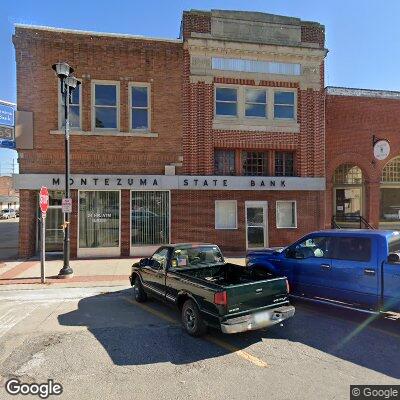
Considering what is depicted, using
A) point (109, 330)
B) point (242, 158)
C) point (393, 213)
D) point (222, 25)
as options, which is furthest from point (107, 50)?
point (393, 213)

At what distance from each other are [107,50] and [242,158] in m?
7.59

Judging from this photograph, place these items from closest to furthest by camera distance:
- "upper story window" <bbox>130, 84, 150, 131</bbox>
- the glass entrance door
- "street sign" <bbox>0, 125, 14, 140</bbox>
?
"street sign" <bbox>0, 125, 14, 140</bbox> < "upper story window" <bbox>130, 84, 150, 131</bbox> < the glass entrance door

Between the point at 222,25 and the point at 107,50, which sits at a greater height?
the point at 222,25

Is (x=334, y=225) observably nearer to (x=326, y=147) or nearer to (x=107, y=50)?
(x=326, y=147)

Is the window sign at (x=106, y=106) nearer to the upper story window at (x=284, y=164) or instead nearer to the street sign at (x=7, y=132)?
the street sign at (x=7, y=132)

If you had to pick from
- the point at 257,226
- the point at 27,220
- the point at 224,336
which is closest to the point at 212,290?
the point at 224,336

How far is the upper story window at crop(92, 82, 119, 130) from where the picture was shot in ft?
47.5

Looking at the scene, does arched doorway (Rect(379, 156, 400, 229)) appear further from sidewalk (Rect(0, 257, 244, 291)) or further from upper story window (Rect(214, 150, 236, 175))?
sidewalk (Rect(0, 257, 244, 291))

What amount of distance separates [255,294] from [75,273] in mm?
7694

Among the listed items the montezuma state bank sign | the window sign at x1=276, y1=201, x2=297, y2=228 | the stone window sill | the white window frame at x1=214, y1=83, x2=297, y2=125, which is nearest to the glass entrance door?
the window sign at x1=276, y1=201, x2=297, y2=228

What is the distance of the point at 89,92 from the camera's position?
14297 mm

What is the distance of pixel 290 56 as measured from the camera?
15.6 m

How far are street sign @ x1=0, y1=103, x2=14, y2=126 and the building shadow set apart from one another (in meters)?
9.18

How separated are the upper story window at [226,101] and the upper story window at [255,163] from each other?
201 centimetres
